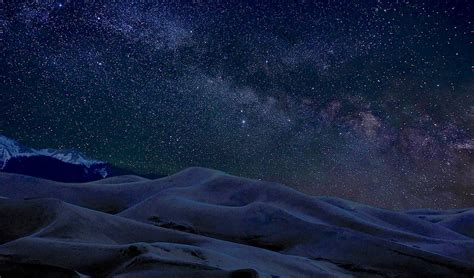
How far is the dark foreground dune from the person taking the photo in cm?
145

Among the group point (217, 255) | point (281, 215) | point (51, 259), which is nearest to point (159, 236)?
point (217, 255)

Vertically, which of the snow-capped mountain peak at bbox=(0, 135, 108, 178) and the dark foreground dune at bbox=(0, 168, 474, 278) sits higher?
the snow-capped mountain peak at bbox=(0, 135, 108, 178)

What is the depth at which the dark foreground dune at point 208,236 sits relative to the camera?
145cm

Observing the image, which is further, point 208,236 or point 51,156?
point 51,156

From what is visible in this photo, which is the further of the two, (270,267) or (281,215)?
(281,215)

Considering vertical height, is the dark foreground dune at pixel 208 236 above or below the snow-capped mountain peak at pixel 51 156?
below

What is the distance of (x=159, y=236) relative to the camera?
2.01 meters

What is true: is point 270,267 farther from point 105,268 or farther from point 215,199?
point 215,199

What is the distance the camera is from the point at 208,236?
2.38 m

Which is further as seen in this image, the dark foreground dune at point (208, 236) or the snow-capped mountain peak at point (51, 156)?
the snow-capped mountain peak at point (51, 156)

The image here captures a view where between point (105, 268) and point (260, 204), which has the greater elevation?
point (260, 204)

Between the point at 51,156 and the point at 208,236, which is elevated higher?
the point at 51,156

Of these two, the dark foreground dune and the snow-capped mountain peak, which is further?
the snow-capped mountain peak

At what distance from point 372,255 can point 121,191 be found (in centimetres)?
234
